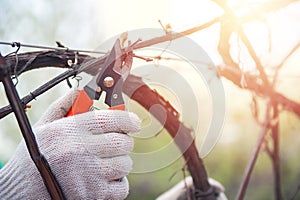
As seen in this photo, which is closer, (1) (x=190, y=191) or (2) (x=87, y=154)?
(2) (x=87, y=154)

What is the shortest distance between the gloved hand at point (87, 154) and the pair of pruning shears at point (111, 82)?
0.02 metres

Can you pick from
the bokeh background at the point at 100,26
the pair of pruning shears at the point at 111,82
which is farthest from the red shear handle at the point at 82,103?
the bokeh background at the point at 100,26

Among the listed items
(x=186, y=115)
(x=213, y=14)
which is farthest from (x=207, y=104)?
(x=213, y=14)

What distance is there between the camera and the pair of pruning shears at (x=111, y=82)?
0.54 m

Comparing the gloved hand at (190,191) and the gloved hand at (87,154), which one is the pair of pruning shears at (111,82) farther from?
the gloved hand at (190,191)

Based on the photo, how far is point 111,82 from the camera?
0.54 meters

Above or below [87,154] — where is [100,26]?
above

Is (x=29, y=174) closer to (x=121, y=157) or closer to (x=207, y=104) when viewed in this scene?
(x=121, y=157)

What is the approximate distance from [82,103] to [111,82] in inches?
1.6

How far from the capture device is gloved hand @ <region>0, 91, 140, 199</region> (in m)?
0.53

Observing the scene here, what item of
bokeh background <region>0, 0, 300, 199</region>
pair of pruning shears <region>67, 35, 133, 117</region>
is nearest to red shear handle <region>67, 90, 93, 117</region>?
pair of pruning shears <region>67, 35, 133, 117</region>

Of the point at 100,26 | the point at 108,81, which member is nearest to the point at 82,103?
the point at 108,81

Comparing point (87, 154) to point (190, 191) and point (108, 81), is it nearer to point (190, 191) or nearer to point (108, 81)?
point (108, 81)

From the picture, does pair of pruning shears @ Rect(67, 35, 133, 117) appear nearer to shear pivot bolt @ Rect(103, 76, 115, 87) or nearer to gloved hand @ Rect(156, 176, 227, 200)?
shear pivot bolt @ Rect(103, 76, 115, 87)
